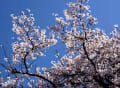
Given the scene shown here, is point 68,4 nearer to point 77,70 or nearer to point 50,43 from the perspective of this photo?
point 50,43

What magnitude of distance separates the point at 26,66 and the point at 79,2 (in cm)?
518

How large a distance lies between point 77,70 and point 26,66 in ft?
15.7

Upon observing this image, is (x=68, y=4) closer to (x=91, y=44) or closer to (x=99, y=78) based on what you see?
(x=91, y=44)

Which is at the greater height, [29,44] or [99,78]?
[29,44]

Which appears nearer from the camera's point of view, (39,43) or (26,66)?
(26,66)

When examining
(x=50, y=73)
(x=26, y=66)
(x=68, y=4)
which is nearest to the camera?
(x=26, y=66)

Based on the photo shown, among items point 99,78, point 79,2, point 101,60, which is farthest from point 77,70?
point 79,2

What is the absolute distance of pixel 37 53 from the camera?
44.4 ft

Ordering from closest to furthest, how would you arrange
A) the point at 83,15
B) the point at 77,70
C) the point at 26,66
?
the point at 26,66 < the point at 83,15 < the point at 77,70

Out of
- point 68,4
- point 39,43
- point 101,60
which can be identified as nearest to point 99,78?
point 101,60

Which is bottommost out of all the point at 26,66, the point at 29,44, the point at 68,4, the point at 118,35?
the point at 26,66

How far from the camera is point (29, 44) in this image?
12852mm

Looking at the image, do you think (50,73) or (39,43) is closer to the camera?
(39,43)

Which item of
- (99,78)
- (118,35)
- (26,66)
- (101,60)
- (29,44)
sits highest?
(118,35)
